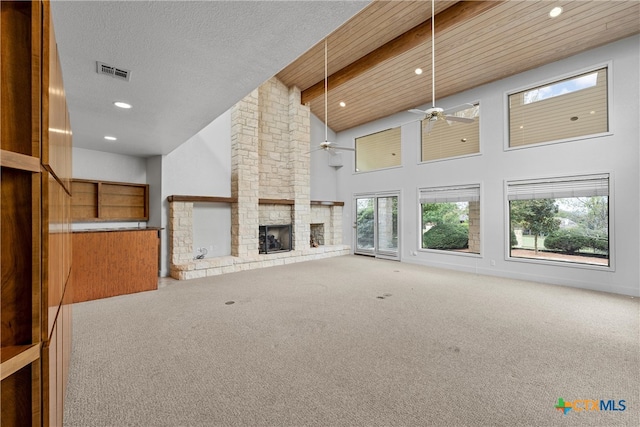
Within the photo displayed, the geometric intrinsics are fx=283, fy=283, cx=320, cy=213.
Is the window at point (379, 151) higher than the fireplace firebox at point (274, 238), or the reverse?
the window at point (379, 151)

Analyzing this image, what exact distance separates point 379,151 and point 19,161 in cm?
764

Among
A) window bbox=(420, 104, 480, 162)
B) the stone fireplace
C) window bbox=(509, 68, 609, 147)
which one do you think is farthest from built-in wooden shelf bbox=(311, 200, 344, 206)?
window bbox=(509, 68, 609, 147)

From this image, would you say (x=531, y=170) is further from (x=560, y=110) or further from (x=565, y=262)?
(x=565, y=262)

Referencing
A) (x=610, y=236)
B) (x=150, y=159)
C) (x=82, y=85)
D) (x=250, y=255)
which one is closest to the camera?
(x=82, y=85)

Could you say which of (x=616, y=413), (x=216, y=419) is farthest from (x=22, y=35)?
(x=616, y=413)

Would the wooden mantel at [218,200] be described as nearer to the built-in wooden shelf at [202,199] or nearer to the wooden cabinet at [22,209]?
the built-in wooden shelf at [202,199]

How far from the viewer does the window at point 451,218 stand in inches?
235

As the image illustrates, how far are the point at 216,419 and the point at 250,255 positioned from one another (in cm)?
487

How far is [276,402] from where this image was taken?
6.06ft

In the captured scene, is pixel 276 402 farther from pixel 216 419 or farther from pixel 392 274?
pixel 392 274

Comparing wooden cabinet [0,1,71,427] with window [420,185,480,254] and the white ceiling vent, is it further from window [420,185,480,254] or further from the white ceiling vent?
window [420,185,480,254]

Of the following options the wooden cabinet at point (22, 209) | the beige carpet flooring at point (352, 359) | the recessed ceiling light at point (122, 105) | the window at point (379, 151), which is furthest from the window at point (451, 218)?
the wooden cabinet at point (22, 209)

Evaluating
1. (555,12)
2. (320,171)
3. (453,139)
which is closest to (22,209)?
(555,12)

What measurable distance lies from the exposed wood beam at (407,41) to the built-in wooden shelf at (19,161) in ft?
17.4
